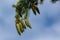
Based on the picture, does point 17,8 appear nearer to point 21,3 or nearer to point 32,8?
point 21,3

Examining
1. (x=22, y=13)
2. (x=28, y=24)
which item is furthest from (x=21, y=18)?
(x=28, y=24)

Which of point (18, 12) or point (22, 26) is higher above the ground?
point (18, 12)

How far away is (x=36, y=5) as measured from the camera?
9.92 feet

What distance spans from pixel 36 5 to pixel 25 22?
538 millimetres

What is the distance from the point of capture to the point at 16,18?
10.1 feet

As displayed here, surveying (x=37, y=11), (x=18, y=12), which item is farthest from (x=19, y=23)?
(x=37, y=11)

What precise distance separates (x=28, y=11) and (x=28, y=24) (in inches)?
19.9

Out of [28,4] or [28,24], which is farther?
[28,4]

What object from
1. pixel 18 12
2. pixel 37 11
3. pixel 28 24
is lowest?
pixel 28 24

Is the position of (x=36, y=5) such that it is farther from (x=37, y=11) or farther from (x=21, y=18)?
(x=21, y=18)

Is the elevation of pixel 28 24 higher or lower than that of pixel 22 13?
lower

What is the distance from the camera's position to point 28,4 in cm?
314

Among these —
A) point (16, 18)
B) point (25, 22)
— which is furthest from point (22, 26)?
point (16, 18)

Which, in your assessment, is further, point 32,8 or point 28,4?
point 28,4
